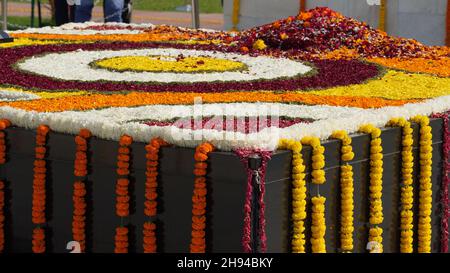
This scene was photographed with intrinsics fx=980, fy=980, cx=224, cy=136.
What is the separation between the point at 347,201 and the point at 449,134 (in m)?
1.10

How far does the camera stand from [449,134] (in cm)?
567

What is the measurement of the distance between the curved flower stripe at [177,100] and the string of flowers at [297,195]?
1438mm

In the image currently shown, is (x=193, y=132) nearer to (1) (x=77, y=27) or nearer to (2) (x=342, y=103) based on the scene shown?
(2) (x=342, y=103)

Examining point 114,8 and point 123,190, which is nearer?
point 123,190

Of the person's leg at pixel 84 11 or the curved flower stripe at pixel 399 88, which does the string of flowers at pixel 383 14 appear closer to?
the person's leg at pixel 84 11

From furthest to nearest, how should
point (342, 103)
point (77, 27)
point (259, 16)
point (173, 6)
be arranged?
point (173, 6), point (259, 16), point (77, 27), point (342, 103)

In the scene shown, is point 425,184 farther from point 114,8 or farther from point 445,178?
point 114,8

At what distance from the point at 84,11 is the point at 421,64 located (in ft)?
19.7

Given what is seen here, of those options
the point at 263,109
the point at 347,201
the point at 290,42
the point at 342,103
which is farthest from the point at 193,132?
the point at 290,42

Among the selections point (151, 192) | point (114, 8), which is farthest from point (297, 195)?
point (114, 8)

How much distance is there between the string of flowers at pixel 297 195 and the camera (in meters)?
4.47

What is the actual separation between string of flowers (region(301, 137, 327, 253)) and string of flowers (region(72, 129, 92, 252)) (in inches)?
42.9

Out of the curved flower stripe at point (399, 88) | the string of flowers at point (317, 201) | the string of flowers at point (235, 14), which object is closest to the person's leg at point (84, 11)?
the string of flowers at point (235, 14)

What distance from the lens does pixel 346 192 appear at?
4863 mm
